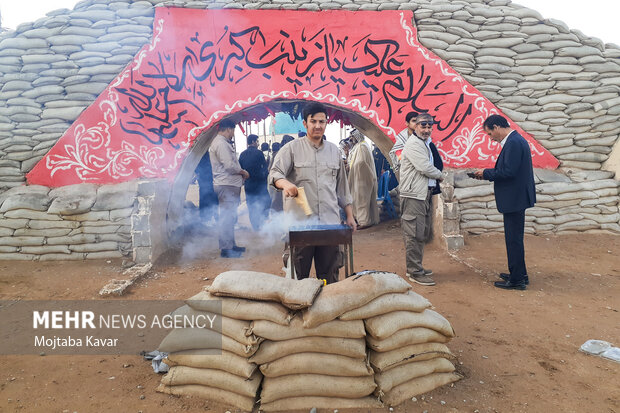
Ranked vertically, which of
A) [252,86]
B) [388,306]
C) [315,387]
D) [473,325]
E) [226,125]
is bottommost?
[473,325]

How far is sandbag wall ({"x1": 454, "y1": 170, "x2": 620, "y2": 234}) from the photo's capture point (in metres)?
6.11

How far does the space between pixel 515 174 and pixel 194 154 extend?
190 inches

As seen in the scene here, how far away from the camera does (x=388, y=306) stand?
236cm

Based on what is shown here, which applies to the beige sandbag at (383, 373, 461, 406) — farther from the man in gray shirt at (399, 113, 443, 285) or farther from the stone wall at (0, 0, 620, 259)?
the stone wall at (0, 0, 620, 259)

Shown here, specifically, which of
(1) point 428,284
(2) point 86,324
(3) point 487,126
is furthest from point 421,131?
(2) point 86,324

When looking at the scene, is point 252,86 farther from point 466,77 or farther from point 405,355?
point 405,355

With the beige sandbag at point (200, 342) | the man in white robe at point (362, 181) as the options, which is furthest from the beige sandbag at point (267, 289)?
the man in white robe at point (362, 181)

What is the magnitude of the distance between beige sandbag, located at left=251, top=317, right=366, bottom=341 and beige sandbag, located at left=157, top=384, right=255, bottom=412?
419mm

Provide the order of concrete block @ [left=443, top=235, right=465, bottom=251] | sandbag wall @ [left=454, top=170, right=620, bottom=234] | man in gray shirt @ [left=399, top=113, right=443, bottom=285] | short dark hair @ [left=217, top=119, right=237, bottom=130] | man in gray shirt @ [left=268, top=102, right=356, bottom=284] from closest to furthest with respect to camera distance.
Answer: man in gray shirt @ [left=268, top=102, right=356, bottom=284]
man in gray shirt @ [left=399, top=113, right=443, bottom=285]
concrete block @ [left=443, top=235, right=465, bottom=251]
short dark hair @ [left=217, top=119, right=237, bottom=130]
sandbag wall @ [left=454, top=170, right=620, bottom=234]

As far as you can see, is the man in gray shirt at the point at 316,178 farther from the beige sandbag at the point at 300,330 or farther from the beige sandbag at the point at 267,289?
the beige sandbag at the point at 300,330

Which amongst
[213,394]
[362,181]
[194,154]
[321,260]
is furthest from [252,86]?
[213,394]

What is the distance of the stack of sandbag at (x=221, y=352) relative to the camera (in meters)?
2.26

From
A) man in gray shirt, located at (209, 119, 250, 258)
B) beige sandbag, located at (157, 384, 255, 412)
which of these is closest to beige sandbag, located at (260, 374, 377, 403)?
beige sandbag, located at (157, 384, 255, 412)

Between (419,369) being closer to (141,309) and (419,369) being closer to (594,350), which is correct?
(594,350)
